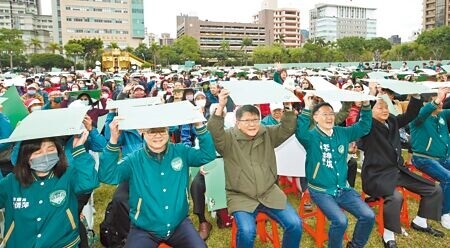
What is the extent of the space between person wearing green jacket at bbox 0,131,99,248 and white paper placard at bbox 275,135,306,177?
2978 mm

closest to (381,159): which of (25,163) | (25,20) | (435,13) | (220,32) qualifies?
(25,163)

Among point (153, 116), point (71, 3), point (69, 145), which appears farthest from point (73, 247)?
point (71, 3)

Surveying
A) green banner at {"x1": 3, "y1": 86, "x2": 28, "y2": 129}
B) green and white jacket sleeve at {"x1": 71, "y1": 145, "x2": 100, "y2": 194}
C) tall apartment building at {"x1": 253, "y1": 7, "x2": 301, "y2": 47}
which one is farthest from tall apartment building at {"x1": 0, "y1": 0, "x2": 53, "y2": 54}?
green and white jacket sleeve at {"x1": 71, "y1": 145, "x2": 100, "y2": 194}

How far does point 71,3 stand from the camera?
89.9 m

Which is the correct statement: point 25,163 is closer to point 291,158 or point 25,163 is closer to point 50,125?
point 50,125

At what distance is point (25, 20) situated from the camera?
109 m

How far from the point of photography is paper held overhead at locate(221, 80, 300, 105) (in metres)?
3.46

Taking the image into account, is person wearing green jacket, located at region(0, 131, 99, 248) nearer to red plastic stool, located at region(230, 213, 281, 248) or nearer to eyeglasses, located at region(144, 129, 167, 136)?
eyeglasses, located at region(144, 129, 167, 136)

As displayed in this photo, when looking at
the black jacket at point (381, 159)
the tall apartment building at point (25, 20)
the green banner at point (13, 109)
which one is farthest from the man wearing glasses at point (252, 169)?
the tall apartment building at point (25, 20)

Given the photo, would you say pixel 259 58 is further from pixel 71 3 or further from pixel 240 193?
pixel 240 193

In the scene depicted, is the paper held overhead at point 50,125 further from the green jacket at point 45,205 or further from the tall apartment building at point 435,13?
the tall apartment building at point 435,13

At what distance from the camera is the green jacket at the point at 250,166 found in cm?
384

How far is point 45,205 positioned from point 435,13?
334 feet

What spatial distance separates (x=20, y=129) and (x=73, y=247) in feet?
3.51
